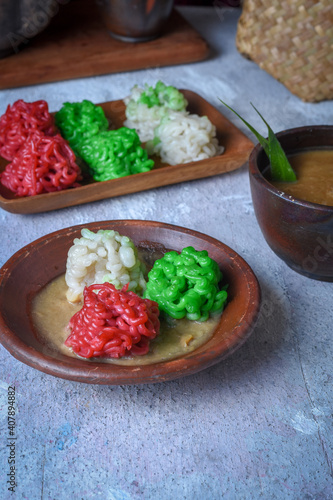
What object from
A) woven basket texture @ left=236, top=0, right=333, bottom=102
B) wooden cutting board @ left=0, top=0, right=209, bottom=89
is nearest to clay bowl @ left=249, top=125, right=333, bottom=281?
woven basket texture @ left=236, top=0, right=333, bottom=102

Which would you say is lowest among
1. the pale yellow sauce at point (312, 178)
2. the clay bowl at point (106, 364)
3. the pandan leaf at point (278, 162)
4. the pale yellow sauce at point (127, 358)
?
the pale yellow sauce at point (127, 358)

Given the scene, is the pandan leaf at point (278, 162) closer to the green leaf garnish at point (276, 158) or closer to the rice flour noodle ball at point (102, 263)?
the green leaf garnish at point (276, 158)

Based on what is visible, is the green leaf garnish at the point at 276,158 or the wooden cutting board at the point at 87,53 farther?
the wooden cutting board at the point at 87,53

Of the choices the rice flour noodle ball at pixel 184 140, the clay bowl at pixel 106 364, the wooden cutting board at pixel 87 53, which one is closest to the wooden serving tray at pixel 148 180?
the rice flour noodle ball at pixel 184 140

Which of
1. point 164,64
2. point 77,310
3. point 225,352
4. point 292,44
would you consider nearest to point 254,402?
point 225,352

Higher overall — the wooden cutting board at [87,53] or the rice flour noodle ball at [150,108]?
the rice flour noodle ball at [150,108]

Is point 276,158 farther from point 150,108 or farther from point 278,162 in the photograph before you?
point 150,108

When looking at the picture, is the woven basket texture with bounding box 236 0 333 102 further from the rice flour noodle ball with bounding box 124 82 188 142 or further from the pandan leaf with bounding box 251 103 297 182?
the pandan leaf with bounding box 251 103 297 182
